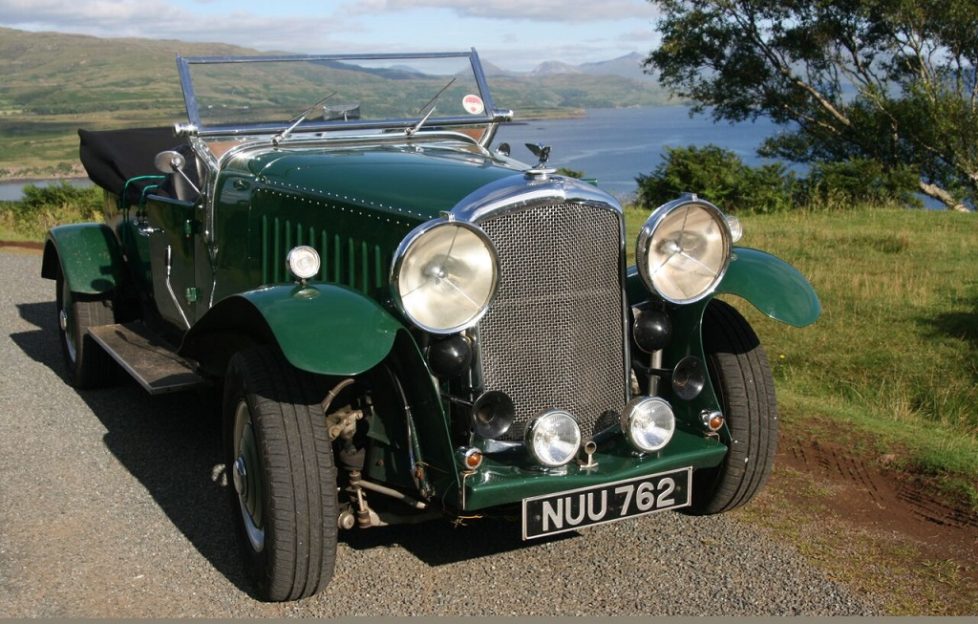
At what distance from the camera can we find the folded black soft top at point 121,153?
6910mm

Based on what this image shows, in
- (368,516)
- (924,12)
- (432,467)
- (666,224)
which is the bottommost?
(368,516)

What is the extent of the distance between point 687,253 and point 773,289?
44cm

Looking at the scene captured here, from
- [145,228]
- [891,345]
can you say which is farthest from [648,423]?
[891,345]

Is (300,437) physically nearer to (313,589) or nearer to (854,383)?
(313,589)

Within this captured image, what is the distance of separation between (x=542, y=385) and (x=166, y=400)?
3.11 metres

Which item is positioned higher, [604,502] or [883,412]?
[604,502]

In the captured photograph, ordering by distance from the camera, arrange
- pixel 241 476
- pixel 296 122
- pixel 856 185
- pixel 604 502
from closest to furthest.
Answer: pixel 604 502
pixel 241 476
pixel 296 122
pixel 856 185

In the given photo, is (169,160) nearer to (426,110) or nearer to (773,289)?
(426,110)

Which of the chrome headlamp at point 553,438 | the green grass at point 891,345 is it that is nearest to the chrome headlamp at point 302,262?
the chrome headlamp at point 553,438

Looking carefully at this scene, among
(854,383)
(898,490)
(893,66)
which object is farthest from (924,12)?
(898,490)

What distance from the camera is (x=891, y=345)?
7578 millimetres

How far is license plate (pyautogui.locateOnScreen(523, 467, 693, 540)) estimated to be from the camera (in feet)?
11.4

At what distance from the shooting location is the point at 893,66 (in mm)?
24469

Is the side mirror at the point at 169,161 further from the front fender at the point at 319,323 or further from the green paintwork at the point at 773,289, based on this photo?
the green paintwork at the point at 773,289
